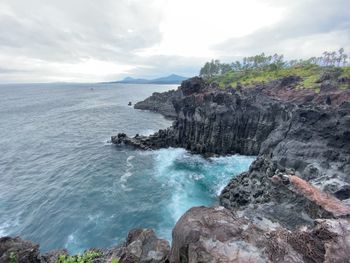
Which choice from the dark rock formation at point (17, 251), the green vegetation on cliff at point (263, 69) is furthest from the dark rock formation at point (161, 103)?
the dark rock formation at point (17, 251)

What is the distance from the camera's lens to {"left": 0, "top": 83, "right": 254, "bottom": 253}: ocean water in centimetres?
3247

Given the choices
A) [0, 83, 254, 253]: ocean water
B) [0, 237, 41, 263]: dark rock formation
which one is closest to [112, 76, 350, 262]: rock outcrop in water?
[0, 83, 254, 253]: ocean water

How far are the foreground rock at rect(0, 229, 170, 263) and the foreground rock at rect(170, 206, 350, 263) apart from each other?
1.86 meters

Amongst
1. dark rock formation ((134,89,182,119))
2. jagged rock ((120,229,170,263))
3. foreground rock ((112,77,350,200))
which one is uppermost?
jagged rock ((120,229,170,263))

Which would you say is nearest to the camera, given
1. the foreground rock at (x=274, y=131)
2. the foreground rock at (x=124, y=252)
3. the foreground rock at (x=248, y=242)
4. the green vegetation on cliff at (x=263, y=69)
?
the foreground rock at (x=248, y=242)

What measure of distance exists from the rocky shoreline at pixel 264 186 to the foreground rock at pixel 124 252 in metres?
0.05

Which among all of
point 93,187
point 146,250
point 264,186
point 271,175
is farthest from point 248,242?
point 93,187

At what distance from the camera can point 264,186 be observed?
31578 millimetres

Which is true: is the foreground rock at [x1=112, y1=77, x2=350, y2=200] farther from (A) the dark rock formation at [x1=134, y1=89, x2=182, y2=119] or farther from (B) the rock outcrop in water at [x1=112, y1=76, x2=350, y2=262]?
(A) the dark rock formation at [x1=134, y1=89, x2=182, y2=119]

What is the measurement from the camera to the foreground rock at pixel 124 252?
11961 mm

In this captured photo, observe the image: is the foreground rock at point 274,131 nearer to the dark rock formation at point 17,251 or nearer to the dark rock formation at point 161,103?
the dark rock formation at point 17,251

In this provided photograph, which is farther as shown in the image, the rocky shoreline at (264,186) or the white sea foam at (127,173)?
the white sea foam at (127,173)

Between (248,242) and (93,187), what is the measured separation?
1534 inches

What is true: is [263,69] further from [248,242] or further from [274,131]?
[248,242]
